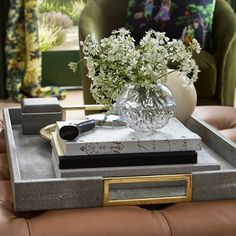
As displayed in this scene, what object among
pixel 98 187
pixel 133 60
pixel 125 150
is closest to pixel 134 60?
pixel 133 60

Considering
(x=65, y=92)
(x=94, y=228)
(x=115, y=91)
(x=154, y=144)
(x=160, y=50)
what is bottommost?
(x=65, y=92)

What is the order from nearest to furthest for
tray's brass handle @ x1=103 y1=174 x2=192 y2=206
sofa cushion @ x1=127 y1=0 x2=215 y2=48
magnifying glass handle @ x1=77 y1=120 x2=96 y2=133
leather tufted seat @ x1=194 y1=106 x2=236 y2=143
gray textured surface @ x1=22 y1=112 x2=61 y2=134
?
tray's brass handle @ x1=103 y1=174 x2=192 y2=206
magnifying glass handle @ x1=77 y1=120 x2=96 y2=133
gray textured surface @ x1=22 y1=112 x2=61 y2=134
leather tufted seat @ x1=194 y1=106 x2=236 y2=143
sofa cushion @ x1=127 y1=0 x2=215 y2=48

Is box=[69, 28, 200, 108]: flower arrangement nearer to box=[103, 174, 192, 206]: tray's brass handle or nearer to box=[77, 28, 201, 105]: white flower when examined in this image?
box=[77, 28, 201, 105]: white flower

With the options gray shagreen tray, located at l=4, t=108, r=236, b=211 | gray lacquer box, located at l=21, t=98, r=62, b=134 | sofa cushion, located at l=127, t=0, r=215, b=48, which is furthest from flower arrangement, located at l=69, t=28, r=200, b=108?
sofa cushion, located at l=127, t=0, r=215, b=48

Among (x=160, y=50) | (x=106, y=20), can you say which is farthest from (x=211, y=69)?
(x=160, y=50)

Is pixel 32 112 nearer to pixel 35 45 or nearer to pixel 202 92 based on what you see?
pixel 202 92

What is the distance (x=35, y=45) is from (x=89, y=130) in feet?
9.19

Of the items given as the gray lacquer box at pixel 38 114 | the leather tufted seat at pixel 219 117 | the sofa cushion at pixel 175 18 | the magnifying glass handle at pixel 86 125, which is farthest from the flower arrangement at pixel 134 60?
the sofa cushion at pixel 175 18

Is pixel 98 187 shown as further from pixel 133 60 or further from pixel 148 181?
pixel 133 60

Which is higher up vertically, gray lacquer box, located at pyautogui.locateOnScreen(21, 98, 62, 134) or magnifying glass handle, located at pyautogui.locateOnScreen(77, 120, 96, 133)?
magnifying glass handle, located at pyautogui.locateOnScreen(77, 120, 96, 133)

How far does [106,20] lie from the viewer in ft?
12.1

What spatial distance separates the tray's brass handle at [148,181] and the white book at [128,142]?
9 centimetres

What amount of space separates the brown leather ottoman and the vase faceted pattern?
31 cm

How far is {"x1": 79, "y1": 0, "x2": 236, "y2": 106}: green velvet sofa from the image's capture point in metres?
3.39
